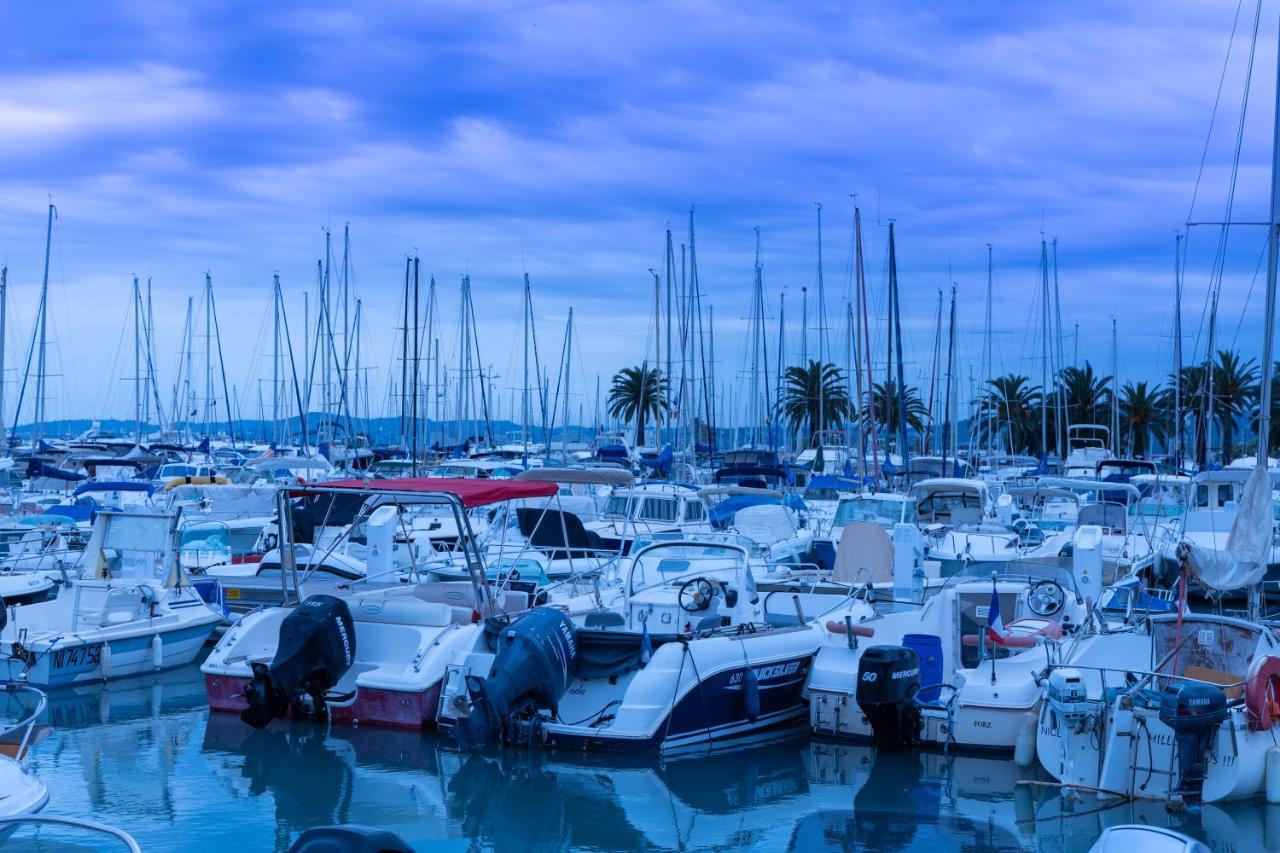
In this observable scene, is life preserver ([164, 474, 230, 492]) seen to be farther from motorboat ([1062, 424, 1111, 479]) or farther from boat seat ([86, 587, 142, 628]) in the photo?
motorboat ([1062, 424, 1111, 479])

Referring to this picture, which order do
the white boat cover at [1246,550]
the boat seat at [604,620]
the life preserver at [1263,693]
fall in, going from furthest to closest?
the boat seat at [604,620] < the white boat cover at [1246,550] < the life preserver at [1263,693]

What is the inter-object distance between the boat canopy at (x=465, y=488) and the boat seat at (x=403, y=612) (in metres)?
1.20

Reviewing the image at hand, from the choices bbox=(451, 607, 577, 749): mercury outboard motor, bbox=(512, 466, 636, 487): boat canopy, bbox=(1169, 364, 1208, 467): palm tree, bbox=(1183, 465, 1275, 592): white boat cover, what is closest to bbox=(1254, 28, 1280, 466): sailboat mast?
bbox=(1183, 465, 1275, 592): white boat cover

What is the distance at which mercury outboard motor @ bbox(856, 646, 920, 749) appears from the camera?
1291 centimetres

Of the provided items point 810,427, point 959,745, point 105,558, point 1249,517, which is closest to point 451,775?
point 959,745

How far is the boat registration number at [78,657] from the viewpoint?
15.6m

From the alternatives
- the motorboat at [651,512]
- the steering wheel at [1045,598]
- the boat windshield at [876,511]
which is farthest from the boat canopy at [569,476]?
the steering wheel at [1045,598]

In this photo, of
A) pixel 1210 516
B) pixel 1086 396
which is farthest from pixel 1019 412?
pixel 1210 516

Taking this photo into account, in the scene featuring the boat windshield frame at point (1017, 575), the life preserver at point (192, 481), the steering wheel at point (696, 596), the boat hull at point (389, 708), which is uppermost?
the life preserver at point (192, 481)

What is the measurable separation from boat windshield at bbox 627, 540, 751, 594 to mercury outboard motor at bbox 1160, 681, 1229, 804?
518cm

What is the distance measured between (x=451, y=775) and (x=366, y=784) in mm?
831

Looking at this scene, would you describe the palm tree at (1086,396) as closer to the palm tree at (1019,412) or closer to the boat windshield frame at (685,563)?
the palm tree at (1019,412)

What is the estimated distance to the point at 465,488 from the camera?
1447 centimetres

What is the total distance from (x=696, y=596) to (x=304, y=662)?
14.1 feet
